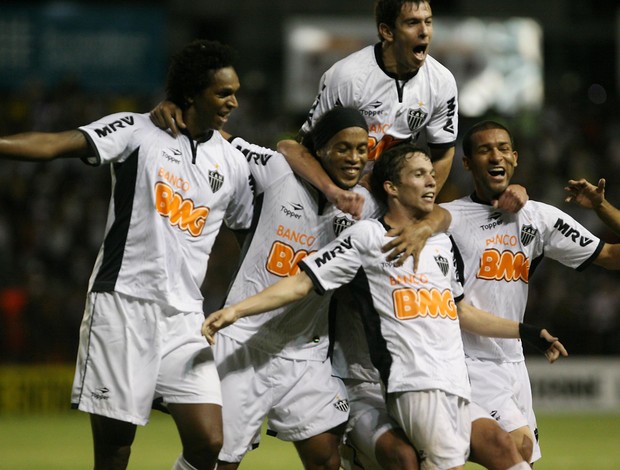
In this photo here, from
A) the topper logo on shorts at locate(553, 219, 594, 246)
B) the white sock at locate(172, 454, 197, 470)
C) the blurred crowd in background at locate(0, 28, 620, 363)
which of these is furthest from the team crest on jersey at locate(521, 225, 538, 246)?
the blurred crowd in background at locate(0, 28, 620, 363)

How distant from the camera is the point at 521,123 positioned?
19.8 meters

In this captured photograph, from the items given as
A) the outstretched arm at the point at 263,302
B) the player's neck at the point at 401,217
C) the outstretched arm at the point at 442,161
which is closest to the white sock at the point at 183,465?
the outstretched arm at the point at 263,302

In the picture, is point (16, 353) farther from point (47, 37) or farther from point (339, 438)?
point (339, 438)

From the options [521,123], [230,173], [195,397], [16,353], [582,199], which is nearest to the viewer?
[195,397]

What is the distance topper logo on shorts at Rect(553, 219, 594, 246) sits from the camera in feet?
20.8

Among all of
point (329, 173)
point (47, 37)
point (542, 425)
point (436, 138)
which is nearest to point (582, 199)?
point (436, 138)

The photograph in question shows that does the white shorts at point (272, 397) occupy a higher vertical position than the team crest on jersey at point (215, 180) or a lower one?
lower

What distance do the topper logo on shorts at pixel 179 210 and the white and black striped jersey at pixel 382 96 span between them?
95cm

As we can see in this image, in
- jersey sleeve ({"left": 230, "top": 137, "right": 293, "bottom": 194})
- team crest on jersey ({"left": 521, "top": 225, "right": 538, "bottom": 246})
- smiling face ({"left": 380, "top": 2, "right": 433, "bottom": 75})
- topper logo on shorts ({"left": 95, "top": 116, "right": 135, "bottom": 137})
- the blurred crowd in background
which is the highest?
smiling face ({"left": 380, "top": 2, "right": 433, "bottom": 75})

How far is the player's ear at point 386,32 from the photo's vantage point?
6.23m

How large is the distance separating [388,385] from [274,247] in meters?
1.04

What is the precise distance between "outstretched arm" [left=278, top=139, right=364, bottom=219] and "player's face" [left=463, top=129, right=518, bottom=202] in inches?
36.7

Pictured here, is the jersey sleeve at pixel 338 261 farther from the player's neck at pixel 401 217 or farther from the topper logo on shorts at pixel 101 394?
the topper logo on shorts at pixel 101 394

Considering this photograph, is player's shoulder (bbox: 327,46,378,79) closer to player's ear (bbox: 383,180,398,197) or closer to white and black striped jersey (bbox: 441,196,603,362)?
player's ear (bbox: 383,180,398,197)
